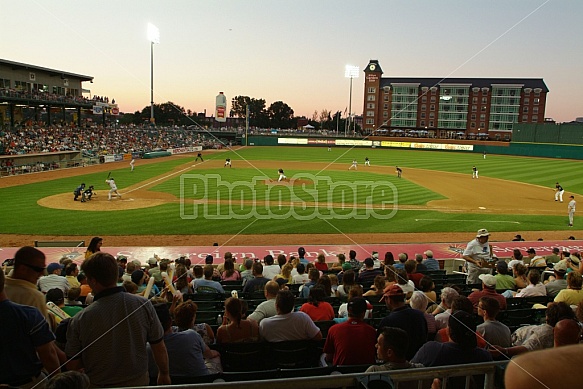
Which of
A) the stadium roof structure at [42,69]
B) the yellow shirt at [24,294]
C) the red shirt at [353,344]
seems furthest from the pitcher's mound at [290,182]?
the stadium roof structure at [42,69]

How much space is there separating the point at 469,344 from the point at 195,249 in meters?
15.2

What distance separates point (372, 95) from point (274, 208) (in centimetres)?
→ 11093

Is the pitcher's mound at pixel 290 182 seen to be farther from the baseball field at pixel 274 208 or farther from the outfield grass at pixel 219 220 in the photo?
the outfield grass at pixel 219 220

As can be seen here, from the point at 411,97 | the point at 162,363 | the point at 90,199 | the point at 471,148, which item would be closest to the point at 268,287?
the point at 162,363

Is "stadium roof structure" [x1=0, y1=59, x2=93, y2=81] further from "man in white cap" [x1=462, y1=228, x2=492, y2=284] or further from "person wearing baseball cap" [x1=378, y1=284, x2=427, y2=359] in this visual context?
"person wearing baseball cap" [x1=378, y1=284, x2=427, y2=359]

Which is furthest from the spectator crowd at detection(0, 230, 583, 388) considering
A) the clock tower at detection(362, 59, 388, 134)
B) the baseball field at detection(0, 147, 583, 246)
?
the clock tower at detection(362, 59, 388, 134)

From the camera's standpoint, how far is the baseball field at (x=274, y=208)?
68.8 ft

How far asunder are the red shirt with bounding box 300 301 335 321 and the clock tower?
125 metres

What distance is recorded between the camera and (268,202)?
2881cm

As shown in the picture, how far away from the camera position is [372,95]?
13025cm

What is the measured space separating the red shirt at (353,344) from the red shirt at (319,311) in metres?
1.72

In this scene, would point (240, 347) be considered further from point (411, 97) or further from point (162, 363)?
point (411, 97)

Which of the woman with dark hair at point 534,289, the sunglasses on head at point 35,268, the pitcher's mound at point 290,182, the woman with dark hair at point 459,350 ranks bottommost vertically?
the pitcher's mound at point 290,182

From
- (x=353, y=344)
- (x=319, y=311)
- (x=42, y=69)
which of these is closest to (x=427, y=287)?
(x=319, y=311)
